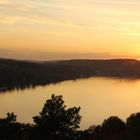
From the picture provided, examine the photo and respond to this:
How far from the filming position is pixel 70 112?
30.3 ft

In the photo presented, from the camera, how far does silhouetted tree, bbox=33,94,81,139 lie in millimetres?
9180

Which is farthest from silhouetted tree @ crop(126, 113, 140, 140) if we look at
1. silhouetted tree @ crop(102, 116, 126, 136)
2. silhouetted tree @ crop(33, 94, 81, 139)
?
silhouetted tree @ crop(33, 94, 81, 139)

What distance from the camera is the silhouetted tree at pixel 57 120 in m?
9.18

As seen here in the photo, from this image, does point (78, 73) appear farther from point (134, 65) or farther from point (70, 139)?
point (70, 139)

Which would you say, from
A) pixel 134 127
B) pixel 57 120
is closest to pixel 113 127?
pixel 134 127

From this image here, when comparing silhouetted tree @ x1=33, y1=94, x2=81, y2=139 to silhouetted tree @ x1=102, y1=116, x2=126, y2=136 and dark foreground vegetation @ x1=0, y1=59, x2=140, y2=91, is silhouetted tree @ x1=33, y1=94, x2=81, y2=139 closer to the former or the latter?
silhouetted tree @ x1=102, y1=116, x2=126, y2=136

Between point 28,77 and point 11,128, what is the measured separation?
9764cm

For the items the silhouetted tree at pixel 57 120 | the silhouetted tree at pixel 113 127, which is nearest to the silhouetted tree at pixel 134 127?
the silhouetted tree at pixel 113 127

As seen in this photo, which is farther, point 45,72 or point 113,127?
point 45,72

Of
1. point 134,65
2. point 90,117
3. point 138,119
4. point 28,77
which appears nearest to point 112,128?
point 138,119

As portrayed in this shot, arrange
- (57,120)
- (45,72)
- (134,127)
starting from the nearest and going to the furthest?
1. (57,120)
2. (134,127)
3. (45,72)

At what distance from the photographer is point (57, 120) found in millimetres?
9195

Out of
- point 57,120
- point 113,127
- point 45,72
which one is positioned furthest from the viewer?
point 45,72

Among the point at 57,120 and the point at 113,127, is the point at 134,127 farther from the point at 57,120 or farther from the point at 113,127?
the point at 57,120
